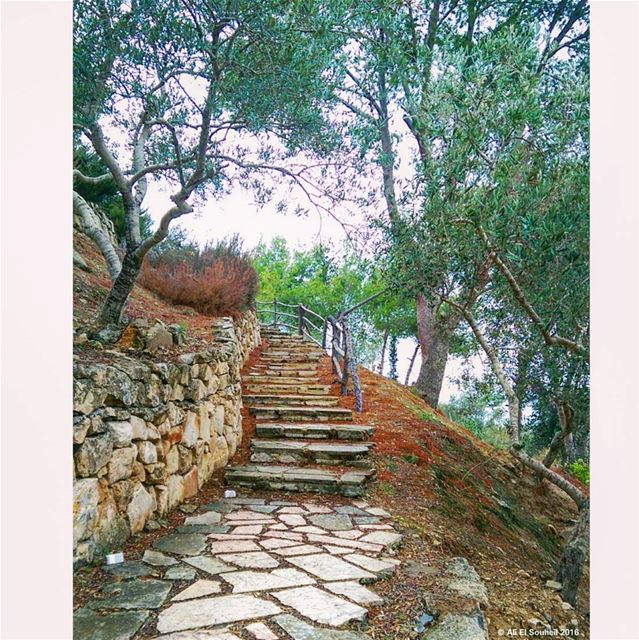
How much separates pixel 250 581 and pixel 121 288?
7.89ft

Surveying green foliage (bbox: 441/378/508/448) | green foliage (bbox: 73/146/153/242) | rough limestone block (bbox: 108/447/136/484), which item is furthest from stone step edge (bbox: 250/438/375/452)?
green foliage (bbox: 441/378/508/448)

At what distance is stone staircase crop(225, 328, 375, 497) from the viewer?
4.25 meters

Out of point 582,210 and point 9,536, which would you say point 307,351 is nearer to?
point 582,210

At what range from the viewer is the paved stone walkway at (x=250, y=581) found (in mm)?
1947

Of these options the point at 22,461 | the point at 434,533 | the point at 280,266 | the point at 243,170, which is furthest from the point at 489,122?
the point at 280,266

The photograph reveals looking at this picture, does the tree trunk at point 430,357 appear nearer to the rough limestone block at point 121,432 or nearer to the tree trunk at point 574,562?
the tree trunk at point 574,562

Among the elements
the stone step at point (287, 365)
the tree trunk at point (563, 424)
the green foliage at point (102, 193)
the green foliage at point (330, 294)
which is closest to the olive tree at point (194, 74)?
the green foliage at point (102, 193)

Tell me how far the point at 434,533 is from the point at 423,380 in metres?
5.49

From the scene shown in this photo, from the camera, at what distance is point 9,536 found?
1.96m

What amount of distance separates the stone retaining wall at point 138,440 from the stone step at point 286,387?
1.94m

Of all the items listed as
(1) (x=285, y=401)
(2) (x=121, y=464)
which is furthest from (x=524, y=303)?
(1) (x=285, y=401)

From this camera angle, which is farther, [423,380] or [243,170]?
[423,380]

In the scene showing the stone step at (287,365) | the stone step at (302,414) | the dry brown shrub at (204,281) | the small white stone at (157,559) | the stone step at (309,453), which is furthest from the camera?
the stone step at (287,365)

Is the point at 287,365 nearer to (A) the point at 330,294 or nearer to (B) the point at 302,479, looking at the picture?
(B) the point at 302,479
